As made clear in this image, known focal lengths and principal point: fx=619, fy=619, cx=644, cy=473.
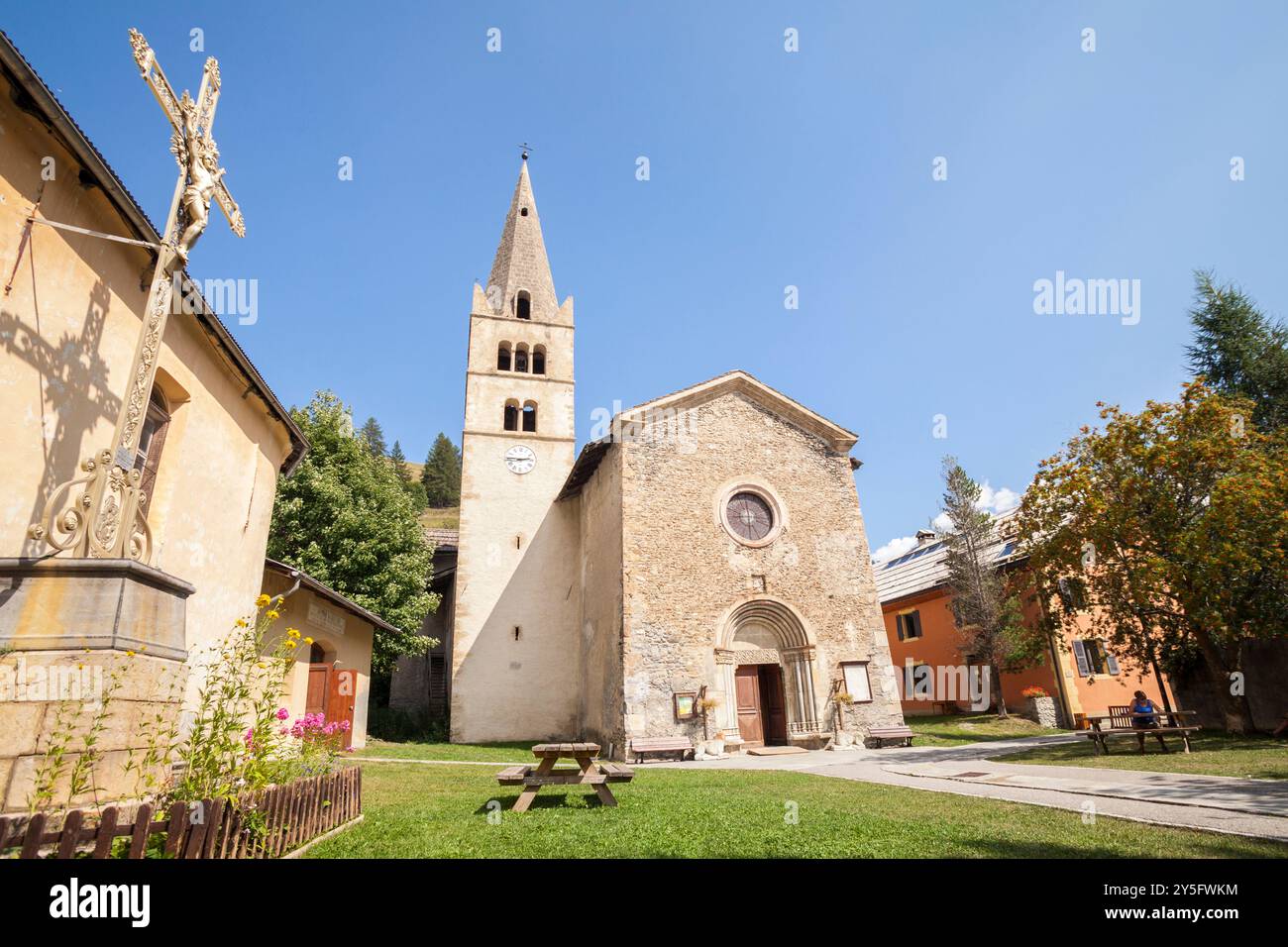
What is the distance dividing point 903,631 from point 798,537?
13635mm

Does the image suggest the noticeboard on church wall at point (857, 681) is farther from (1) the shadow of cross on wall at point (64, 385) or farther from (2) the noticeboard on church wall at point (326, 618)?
(1) the shadow of cross on wall at point (64, 385)

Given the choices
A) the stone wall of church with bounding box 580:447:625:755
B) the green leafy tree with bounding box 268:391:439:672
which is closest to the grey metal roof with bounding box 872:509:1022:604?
the stone wall of church with bounding box 580:447:625:755

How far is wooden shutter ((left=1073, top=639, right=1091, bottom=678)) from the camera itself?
22025 millimetres

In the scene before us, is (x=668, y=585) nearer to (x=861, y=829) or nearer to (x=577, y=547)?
(x=577, y=547)

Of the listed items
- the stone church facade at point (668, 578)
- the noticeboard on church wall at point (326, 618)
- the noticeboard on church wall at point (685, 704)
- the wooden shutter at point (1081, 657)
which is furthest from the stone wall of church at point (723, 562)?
the wooden shutter at point (1081, 657)

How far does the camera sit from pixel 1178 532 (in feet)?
45.1

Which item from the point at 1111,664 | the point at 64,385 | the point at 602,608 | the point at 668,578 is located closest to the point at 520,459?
the point at 602,608

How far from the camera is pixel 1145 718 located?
12.6 metres

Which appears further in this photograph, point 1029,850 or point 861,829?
point 861,829

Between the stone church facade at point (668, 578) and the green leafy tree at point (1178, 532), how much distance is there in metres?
5.61

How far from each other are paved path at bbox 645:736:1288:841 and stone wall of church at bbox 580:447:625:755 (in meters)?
3.90

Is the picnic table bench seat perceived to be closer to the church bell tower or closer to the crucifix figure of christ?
the crucifix figure of christ
